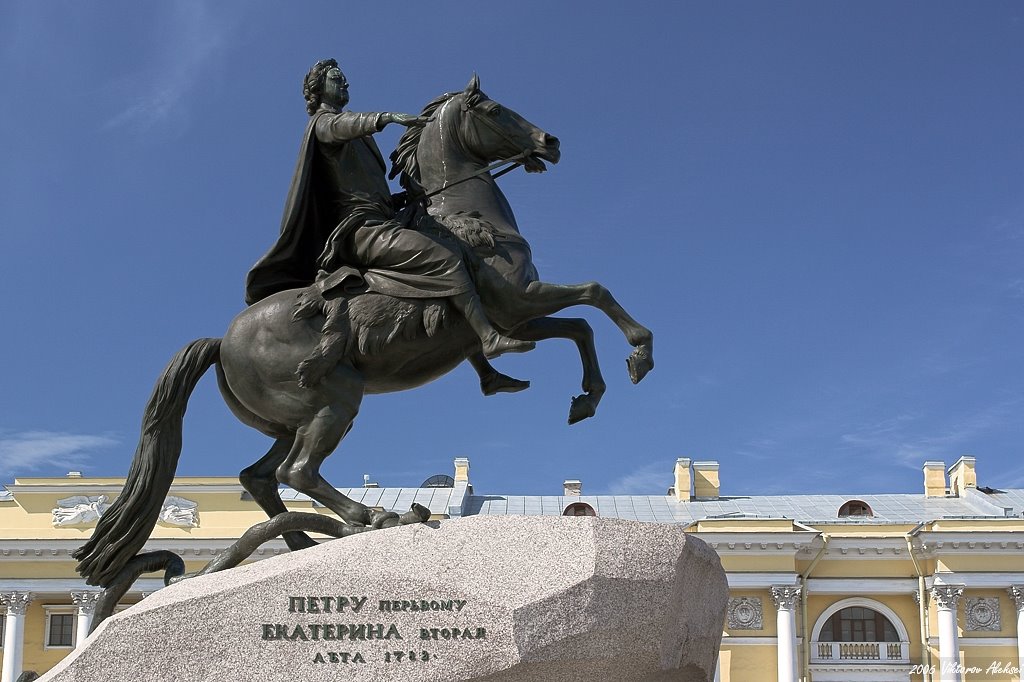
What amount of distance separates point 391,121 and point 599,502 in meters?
38.8

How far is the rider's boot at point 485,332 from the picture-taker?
589cm

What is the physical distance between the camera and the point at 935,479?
45812mm

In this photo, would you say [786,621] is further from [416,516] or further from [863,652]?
[416,516]

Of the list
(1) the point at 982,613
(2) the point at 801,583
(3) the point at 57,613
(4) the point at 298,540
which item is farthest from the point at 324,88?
(1) the point at 982,613

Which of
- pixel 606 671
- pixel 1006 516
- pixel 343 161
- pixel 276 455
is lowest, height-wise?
pixel 606 671

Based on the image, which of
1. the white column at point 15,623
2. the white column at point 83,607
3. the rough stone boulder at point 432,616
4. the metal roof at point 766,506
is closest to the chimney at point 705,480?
the metal roof at point 766,506

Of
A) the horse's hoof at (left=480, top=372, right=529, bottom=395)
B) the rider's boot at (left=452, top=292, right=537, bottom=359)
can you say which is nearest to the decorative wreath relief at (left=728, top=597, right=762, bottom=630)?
the horse's hoof at (left=480, top=372, right=529, bottom=395)

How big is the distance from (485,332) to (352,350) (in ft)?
2.05

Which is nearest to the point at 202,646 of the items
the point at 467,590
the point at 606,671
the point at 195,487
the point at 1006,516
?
the point at 467,590

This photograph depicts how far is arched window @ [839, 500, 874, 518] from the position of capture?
43312 mm

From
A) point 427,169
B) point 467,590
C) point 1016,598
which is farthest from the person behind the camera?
point 1016,598

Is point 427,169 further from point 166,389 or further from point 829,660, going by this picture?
point 829,660

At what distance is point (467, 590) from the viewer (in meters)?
4.96

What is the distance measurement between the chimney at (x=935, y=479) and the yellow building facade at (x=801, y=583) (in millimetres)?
4676
